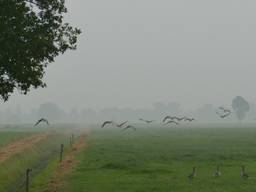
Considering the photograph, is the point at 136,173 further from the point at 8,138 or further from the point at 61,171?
the point at 8,138

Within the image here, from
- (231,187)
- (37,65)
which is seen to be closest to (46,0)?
(37,65)

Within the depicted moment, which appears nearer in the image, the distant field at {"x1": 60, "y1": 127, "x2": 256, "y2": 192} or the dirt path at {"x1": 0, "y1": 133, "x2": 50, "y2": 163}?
the distant field at {"x1": 60, "y1": 127, "x2": 256, "y2": 192}

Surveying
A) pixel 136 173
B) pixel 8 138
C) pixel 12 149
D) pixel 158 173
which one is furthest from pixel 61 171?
pixel 8 138

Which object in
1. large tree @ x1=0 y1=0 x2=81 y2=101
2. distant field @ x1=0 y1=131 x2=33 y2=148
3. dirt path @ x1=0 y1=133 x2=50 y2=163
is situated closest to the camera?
large tree @ x1=0 y1=0 x2=81 y2=101

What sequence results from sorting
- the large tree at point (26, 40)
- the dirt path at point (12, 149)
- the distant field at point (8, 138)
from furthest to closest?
the distant field at point (8, 138) → the dirt path at point (12, 149) → the large tree at point (26, 40)

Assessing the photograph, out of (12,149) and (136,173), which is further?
(12,149)

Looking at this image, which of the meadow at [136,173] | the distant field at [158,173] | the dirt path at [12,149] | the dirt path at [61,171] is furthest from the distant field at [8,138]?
the distant field at [158,173]

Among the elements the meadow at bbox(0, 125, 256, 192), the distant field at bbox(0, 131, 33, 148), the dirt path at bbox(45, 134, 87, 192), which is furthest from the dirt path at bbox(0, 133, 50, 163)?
the dirt path at bbox(45, 134, 87, 192)

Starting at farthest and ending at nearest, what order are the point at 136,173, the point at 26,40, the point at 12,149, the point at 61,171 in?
the point at 12,149
the point at 61,171
the point at 136,173
the point at 26,40

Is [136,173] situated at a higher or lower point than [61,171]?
higher

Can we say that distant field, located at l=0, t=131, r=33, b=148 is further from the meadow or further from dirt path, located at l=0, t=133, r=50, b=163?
the meadow

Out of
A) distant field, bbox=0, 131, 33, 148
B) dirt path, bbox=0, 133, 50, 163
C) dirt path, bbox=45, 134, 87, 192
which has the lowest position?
dirt path, bbox=45, 134, 87, 192

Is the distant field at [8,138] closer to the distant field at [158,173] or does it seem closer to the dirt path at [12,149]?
the dirt path at [12,149]

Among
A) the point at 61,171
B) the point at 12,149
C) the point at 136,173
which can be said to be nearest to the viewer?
the point at 136,173
